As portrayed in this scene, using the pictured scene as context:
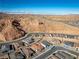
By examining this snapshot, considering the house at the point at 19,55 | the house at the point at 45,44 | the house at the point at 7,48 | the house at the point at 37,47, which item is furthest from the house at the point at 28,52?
the house at the point at 45,44

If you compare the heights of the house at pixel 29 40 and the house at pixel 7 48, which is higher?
the house at pixel 29 40

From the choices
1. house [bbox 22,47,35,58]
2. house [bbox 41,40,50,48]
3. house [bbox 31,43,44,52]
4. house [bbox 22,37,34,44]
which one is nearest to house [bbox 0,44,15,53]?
house [bbox 22,47,35,58]

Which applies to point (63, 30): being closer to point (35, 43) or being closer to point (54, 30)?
point (54, 30)

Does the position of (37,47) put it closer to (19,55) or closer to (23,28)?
(19,55)

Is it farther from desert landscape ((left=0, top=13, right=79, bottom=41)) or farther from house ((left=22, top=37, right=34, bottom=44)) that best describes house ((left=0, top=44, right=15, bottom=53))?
desert landscape ((left=0, top=13, right=79, bottom=41))

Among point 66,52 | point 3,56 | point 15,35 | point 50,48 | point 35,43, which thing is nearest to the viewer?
point 3,56

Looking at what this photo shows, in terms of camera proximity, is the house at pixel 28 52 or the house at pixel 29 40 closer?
the house at pixel 28 52

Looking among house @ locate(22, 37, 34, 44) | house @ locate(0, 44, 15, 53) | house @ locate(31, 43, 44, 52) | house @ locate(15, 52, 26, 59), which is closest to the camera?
house @ locate(15, 52, 26, 59)

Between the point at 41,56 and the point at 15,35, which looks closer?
the point at 41,56

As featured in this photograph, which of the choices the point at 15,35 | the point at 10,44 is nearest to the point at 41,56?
the point at 10,44

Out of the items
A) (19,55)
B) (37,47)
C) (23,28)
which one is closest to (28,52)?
(19,55)

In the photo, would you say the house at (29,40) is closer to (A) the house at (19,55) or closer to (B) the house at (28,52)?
(B) the house at (28,52)
